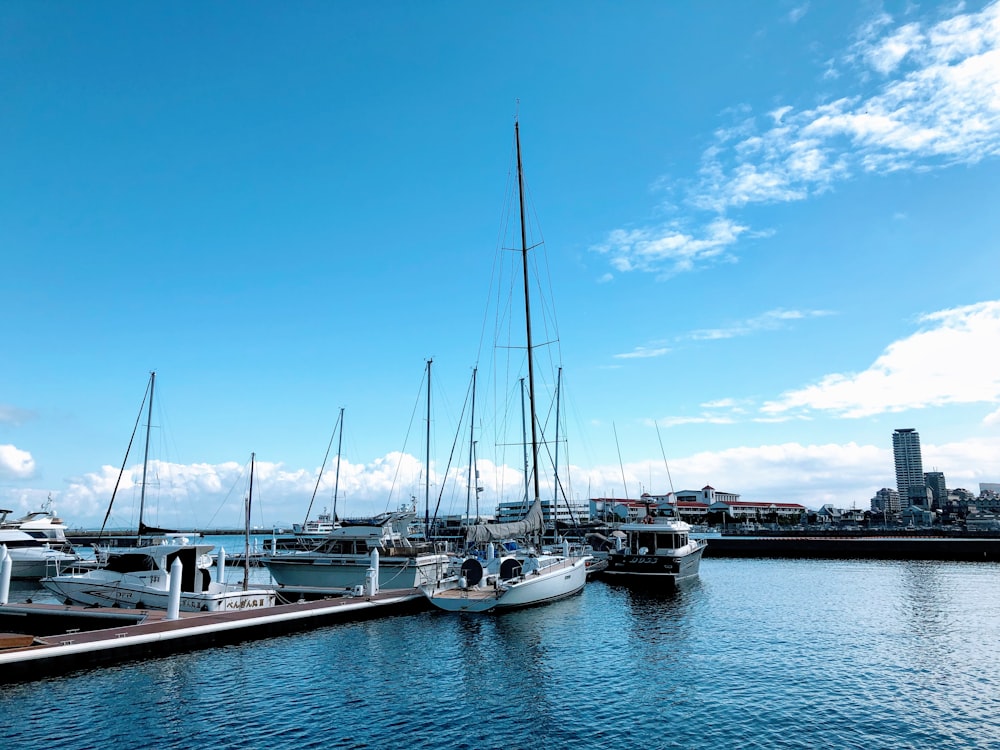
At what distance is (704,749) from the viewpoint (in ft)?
49.9

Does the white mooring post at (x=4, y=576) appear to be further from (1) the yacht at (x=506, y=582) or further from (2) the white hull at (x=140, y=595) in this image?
(1) the yacht at (x=506, y=582)

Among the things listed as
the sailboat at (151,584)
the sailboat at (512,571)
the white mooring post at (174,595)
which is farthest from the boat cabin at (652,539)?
the white mooring post at (174,595)

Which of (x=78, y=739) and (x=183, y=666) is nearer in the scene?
(x=78, y=739)

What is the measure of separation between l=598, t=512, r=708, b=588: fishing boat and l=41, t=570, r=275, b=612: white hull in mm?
25331

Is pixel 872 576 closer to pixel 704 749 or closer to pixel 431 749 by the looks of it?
pixel 704 749

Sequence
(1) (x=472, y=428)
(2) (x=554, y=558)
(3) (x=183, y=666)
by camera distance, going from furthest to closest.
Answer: (1) (x=472, y=428) → (2) (x=554, y=558) → (3) (x=183, y=666)

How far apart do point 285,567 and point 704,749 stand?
3342 cm

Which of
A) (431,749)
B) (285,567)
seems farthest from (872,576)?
(431,749)

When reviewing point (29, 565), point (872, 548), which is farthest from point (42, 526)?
point (872, 548)

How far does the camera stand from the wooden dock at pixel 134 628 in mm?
20531

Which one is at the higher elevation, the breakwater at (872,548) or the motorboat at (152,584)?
the motorboat at (152,584)

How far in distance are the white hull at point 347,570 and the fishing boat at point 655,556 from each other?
1379cm

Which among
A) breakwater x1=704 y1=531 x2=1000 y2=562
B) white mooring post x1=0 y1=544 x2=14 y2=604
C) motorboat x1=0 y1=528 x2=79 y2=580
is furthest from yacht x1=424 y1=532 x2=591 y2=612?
breakwater x1=704 y1=531 x2=1000 y2=562

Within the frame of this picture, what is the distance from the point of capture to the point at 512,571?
3603cm
